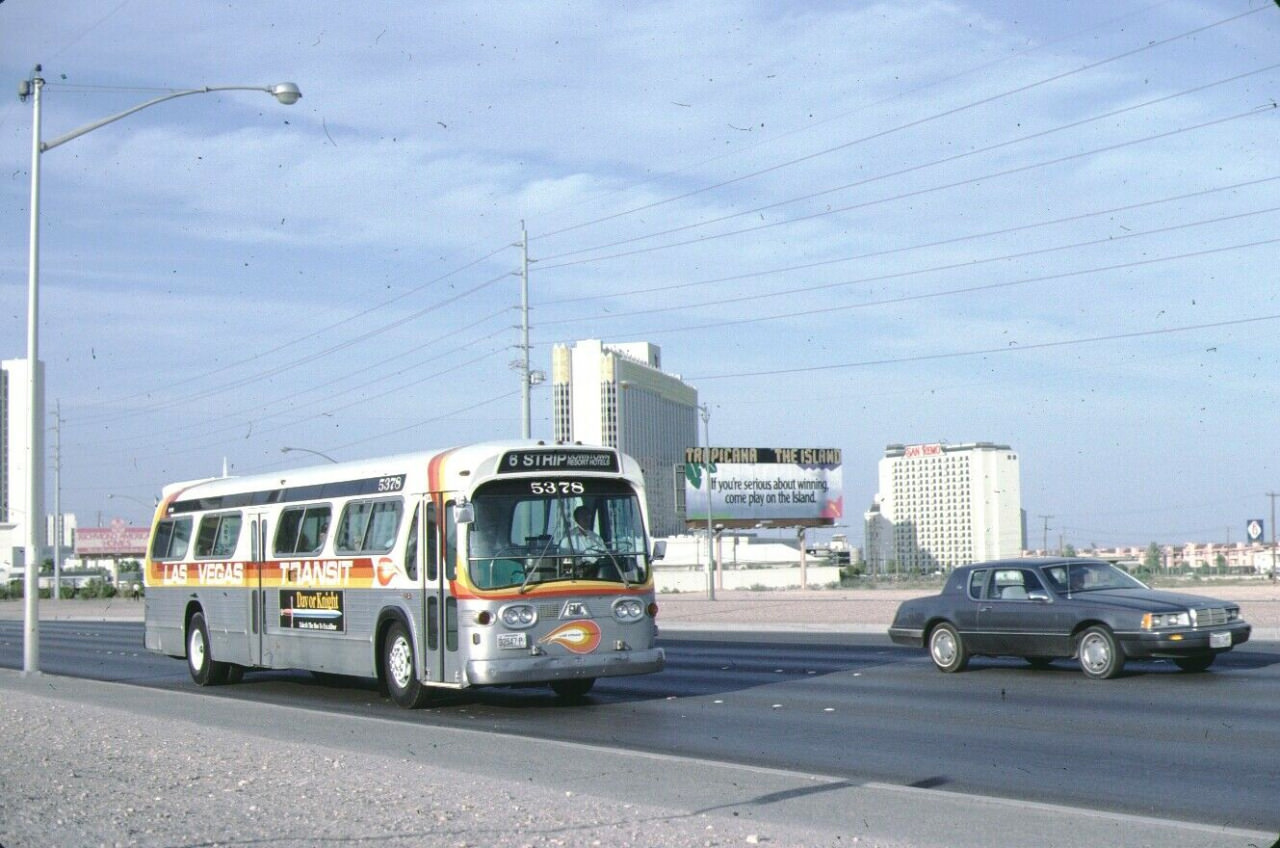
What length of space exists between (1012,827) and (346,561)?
1193cm

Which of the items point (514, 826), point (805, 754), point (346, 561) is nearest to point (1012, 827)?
point (514, 826)

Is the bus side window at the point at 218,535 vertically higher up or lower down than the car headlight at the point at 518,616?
higher up

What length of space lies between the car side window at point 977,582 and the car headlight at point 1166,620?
2585mm

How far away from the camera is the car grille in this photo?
1794cm

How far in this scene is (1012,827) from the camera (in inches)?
326

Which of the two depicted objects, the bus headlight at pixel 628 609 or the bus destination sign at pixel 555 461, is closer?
the bus destination sign at pixel 555 461

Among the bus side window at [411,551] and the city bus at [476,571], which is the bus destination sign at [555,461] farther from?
the bus side window at [411,551]

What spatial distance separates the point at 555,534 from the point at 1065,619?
247 inches

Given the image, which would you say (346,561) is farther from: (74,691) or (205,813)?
(205,813)

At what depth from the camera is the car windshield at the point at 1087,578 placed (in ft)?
62.7

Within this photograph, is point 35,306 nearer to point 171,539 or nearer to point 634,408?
point 171,539

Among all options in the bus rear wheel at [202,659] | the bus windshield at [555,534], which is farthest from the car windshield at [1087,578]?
the bus rear wheel at [202,659]

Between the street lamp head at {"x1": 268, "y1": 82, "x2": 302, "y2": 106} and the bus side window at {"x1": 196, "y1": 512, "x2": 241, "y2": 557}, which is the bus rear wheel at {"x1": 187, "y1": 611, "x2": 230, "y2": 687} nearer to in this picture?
the bus side window at {"x1": 196, "y1": 512, "x2": 241, "y2": 557}

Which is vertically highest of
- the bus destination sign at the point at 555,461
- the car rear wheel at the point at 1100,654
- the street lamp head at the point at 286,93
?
the street lamp head at the point at 286,93
